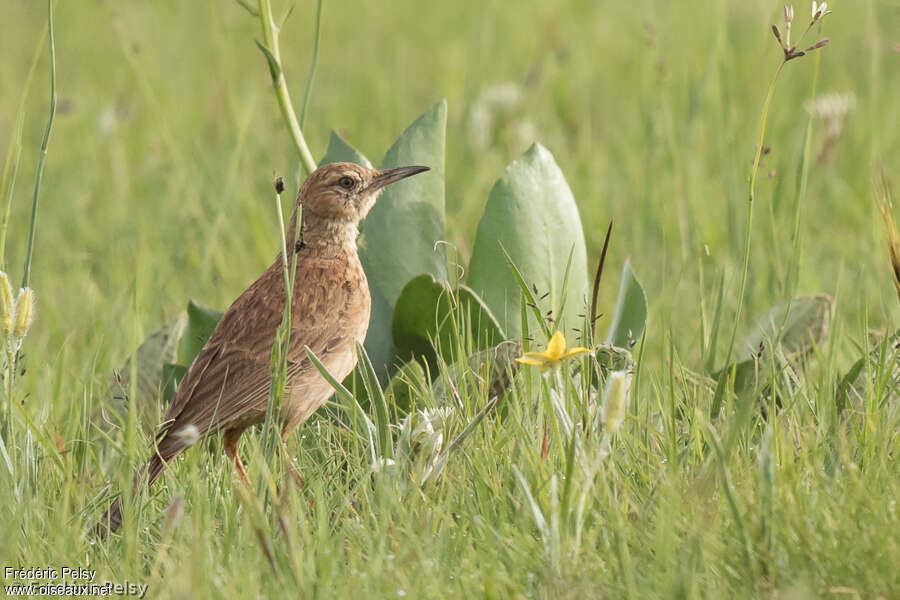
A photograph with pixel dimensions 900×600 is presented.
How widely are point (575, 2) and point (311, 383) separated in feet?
21.3

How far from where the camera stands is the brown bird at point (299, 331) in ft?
11.4

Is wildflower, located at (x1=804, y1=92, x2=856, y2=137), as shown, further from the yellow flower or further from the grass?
the yellow flower

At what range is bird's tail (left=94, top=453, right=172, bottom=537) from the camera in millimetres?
2977

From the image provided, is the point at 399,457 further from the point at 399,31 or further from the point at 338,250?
the point at 399,31

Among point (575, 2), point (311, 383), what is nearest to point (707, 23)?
point (575, 2)

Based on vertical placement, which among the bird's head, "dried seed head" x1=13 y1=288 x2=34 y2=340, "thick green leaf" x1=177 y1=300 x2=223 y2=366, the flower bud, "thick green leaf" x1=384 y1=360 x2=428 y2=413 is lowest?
"thick green leaf" x1=384 y1=360 x2=428 y2=413

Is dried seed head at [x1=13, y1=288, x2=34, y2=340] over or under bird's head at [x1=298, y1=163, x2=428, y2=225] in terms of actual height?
under

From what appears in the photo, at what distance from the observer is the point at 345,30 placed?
916 centimetres

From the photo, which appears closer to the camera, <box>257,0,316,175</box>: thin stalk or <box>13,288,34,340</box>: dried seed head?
<box>13,288,34,340</box>: dried seed head

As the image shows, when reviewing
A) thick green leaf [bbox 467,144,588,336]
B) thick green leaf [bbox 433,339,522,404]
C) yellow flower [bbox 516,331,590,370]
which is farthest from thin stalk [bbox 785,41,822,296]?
yellow flower [bbox 516,331,590,370]

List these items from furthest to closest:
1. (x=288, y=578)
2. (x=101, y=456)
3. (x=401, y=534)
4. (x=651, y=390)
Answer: (x=651, y=390) < (x=101, y=456) < (x=401, y=534) < (x=288, y=578)

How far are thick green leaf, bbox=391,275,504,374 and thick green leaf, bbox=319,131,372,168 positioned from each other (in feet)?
2.08

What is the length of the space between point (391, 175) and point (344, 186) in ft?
0.56

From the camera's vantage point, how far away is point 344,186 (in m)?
4.01
